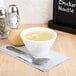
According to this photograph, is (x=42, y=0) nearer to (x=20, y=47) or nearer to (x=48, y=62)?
(x=20, y=47)

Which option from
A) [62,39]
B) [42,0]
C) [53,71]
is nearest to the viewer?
[53,71]

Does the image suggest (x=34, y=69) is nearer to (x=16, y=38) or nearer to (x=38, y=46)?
(x=38, y=46)

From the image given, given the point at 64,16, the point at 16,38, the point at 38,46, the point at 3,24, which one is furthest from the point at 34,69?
the point at 64,16

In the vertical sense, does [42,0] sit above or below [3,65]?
above

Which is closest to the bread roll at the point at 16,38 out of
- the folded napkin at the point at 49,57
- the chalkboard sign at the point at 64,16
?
the folded napkin at the point at 49,57

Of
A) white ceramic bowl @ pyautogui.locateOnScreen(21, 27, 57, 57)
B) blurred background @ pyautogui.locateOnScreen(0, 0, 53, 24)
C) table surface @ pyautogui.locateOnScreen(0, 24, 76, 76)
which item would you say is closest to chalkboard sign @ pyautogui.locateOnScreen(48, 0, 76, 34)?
blurred background @ pyautogui.locateOnScreen(0, 0, 53, 24)

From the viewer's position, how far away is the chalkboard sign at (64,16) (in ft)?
3.93

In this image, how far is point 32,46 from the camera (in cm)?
89

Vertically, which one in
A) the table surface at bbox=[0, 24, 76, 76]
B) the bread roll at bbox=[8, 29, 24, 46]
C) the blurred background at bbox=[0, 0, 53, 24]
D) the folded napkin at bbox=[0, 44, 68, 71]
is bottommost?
the table surface at bbox=[0, 24, 76, 76]

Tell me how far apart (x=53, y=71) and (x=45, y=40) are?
135 mm

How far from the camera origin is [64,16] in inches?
48.7

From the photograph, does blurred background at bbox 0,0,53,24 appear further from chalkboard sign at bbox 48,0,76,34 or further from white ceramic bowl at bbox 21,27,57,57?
white ceramic bowl at bbox 21,27,57,57

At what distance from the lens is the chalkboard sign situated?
120 centimetres

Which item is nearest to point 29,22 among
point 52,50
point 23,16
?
point 23,16
